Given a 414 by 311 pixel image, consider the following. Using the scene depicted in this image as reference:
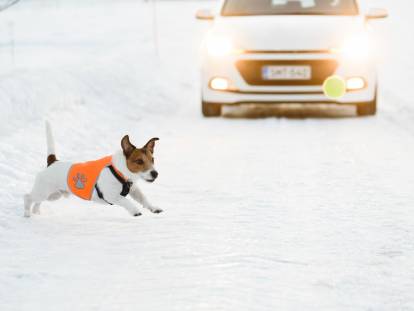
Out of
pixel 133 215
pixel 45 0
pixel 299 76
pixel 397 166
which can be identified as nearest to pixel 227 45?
pixel 299 76

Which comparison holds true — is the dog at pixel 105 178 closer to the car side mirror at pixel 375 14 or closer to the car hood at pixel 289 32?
the car hood at pixel 289 32

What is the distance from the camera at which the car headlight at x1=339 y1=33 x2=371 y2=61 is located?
10.5 m

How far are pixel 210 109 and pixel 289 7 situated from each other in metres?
1.75

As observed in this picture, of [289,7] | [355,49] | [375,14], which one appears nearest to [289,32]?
[355,49]

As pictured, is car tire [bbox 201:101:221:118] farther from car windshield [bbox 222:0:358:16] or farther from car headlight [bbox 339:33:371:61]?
car headlight [bbox 339:33:371:61]

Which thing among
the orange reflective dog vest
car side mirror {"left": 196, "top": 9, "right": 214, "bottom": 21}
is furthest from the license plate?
the orange reflective dog vest

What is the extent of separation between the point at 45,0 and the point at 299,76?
38.0 metres

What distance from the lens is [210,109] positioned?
36.0 feet

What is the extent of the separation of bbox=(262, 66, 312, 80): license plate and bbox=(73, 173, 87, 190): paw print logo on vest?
17.6ft

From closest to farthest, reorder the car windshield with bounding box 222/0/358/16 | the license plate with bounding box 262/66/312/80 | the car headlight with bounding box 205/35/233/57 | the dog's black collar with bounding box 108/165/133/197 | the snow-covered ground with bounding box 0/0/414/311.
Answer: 1. the snow-covered ground with bounding box 0/0/414/311
2. the dog's black collar with bounding box 108/165/133/197
3. the license plate with bounding box 262/66/312/80
4. the car headlight with bounding box 205/35/233/57
5. the car windshield with bounding box 222/0/358/16

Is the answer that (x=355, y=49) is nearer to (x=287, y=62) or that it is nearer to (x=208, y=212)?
(x=287, y=62)

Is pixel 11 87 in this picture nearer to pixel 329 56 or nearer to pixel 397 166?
pixel 329 56

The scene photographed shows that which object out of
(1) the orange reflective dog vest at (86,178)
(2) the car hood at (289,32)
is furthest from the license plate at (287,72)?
(1) the orange reflective dog vest at (86,178)

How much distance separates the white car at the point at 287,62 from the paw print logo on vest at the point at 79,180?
17.5ft
